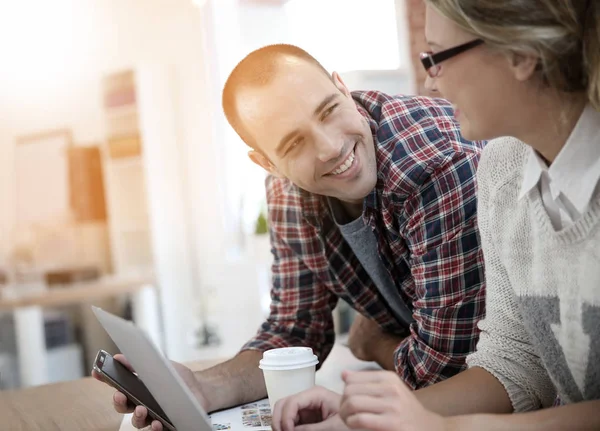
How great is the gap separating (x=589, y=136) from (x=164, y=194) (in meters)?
4.39

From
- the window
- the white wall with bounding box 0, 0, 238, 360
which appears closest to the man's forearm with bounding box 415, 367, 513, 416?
the window

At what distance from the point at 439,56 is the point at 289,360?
1.50ft

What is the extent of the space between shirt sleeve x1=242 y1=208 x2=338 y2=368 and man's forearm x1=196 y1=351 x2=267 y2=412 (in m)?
0.24

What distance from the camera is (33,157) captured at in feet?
17.2

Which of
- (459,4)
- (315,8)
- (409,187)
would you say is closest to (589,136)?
(459,4)

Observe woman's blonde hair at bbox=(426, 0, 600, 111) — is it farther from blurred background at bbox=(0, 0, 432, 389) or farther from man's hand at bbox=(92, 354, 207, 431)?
blurred background at bbox=(0, 0, 432, 389)

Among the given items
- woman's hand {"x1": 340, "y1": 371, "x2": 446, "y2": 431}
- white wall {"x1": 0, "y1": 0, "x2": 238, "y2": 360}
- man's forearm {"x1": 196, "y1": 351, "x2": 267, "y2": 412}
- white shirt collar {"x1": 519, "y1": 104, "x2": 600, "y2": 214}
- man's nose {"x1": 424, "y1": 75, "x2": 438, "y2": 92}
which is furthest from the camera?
white wall {"x1": 0, "y1": 0, "x2": 238, "y2": 360}

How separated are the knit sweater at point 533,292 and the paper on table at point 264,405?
33 centimetres

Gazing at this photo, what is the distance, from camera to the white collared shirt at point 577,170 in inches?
38.2

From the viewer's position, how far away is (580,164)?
99 centimetres

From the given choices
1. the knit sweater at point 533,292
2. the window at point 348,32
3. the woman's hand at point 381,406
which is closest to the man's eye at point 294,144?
the knit sweater at point 533,292

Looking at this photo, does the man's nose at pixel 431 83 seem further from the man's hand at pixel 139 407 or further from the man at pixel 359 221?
the man's hand at pixel 139 407

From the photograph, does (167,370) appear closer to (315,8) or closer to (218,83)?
(315,8)

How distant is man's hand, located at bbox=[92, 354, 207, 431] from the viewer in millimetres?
1181
